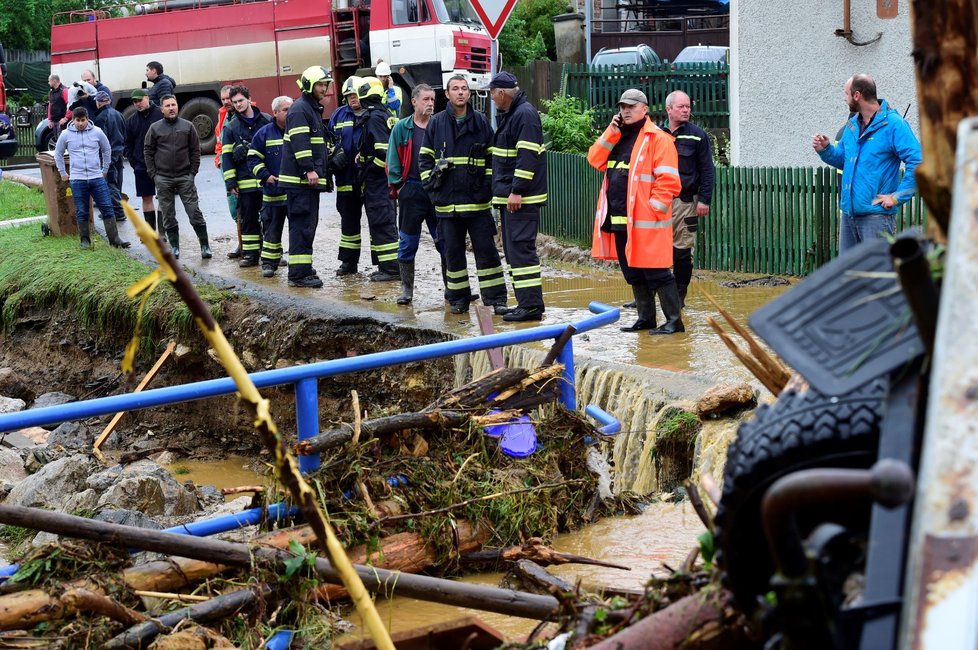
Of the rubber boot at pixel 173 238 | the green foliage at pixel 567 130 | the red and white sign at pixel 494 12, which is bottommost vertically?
the rubber boot at pixel 173 238

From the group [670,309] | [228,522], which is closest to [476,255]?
[670,309]

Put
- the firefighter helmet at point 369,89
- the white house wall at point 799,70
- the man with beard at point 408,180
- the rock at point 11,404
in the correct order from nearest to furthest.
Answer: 1. the man with beard at point 408,180
2. the firefighter helmet at point 369,89
3. the rock at point 11,404
4. the white house wall at point 799,70

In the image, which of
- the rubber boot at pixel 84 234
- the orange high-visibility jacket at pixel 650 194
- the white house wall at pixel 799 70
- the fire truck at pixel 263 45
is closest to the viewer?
the orange high-visibility jacket at pixel 650 194

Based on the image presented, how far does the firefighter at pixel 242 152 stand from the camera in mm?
12711

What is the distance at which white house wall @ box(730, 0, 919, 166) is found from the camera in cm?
1191

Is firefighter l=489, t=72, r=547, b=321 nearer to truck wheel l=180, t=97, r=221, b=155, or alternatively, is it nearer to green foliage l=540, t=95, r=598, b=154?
green foliage l=540, t=95, r=598, b=154

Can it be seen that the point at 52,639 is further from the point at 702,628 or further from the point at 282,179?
the point at 282,179

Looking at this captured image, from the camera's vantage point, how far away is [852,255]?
6.99ft

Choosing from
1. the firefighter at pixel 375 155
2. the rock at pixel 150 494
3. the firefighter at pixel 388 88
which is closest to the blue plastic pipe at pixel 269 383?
the rock at pixel 150 494

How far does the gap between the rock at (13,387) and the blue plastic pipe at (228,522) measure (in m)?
8.82

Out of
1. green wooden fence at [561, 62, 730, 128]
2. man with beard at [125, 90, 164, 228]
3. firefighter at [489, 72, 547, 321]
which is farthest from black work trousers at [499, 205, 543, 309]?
green wooden fence at [561, 62, 730, 128]

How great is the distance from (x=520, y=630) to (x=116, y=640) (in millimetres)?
1586

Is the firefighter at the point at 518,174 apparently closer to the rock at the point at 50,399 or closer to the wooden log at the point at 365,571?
the rock at the point at 50,399

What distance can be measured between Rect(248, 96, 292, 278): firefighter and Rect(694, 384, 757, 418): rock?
6.43m
